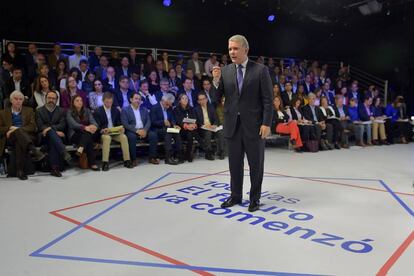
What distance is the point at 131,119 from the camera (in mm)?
6211

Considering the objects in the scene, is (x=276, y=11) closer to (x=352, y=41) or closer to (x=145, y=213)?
(x=352, y=41)

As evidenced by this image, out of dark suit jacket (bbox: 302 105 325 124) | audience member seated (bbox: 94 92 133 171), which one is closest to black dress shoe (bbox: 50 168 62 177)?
audience member seated (bbox: 94 92 133 171)

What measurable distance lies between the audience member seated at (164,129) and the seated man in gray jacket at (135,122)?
0.42ft

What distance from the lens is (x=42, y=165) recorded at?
217 inches

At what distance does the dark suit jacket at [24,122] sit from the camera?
16.8ft

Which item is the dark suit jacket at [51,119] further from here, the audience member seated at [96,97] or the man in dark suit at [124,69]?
A: the man in dark suit at [124,69]

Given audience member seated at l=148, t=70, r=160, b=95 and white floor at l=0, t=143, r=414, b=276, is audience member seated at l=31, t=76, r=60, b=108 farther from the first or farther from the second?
audience member seated at l=148, t=70, r=160, b=95

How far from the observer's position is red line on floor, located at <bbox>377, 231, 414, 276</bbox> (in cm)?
236

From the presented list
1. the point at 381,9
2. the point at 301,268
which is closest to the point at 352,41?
the point at 381,9

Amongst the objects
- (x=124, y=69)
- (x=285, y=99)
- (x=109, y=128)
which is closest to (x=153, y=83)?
(x=124, y=69)

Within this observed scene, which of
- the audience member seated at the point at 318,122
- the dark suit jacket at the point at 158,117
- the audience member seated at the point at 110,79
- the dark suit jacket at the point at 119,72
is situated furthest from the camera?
the audience member seated at the point at 318,122

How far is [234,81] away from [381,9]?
31.1 feet

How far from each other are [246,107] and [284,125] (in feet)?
14.3

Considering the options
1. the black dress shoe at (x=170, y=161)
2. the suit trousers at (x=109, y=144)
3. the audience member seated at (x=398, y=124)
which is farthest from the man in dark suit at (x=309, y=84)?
the suit trousers at (x=109, y=144)
